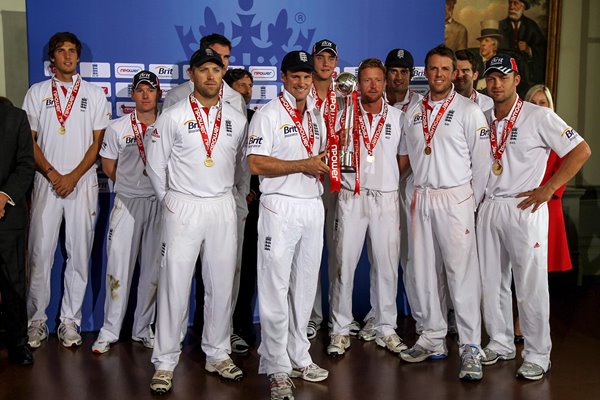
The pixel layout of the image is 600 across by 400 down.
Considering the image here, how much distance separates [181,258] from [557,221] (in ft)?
9.72

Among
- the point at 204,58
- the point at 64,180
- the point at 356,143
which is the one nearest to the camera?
the point at 204,58

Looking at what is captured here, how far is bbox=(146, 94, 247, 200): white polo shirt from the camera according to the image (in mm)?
4352

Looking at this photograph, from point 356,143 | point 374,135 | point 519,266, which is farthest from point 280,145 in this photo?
point 519,266

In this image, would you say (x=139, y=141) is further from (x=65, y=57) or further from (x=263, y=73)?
(x=263, y=73)

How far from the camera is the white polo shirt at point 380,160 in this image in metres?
5.16

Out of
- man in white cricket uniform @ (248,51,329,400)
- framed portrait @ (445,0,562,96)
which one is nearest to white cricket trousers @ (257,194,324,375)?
man in white cricket uniform @ (248,51,329,400)

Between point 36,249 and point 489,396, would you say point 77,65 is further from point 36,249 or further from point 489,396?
point 489,396

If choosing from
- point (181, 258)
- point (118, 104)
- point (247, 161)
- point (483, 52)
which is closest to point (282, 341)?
point (181, 258)

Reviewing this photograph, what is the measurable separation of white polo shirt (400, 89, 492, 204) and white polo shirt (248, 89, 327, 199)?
85cm

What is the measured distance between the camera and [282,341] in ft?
14.4

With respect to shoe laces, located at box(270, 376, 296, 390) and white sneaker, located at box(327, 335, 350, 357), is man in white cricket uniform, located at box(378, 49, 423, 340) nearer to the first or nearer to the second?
white sneaker, located at box(327, 335, 350, 357)

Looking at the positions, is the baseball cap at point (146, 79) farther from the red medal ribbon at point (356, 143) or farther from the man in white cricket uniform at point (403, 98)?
the man in white cricket uniform at point (403, 98)

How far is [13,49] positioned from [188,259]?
10.5ft

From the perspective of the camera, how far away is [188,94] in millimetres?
5246
